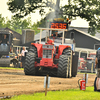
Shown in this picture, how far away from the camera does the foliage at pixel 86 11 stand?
114ft

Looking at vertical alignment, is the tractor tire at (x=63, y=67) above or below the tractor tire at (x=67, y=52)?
below

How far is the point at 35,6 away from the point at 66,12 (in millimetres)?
3783

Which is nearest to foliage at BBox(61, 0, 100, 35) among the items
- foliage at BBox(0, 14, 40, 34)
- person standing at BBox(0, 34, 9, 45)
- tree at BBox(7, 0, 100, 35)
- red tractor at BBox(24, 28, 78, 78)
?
tree at BBox(7, 0, 100, 35)

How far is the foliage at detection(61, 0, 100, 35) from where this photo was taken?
34844 mm

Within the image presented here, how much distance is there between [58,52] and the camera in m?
19.0

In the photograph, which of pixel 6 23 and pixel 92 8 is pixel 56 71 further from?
pixel 6 23

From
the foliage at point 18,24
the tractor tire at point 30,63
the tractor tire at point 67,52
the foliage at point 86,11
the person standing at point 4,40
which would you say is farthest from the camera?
the foliage at point 18,24

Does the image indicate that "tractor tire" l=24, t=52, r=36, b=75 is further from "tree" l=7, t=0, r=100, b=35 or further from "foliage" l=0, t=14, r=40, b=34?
"foliage" l=0, t=14, r=40, b=34

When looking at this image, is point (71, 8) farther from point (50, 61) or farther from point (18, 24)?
point (18, 24)

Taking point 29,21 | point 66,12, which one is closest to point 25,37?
point 66,12

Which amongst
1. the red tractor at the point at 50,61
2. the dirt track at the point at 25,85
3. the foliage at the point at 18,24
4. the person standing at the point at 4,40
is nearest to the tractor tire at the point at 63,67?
the red tractor at the point at 50,61

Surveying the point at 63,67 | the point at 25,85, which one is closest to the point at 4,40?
the point at 63,67

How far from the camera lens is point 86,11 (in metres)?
34.7

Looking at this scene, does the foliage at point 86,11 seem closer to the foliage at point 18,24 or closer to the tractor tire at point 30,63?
the tractor tire at point 30,63
